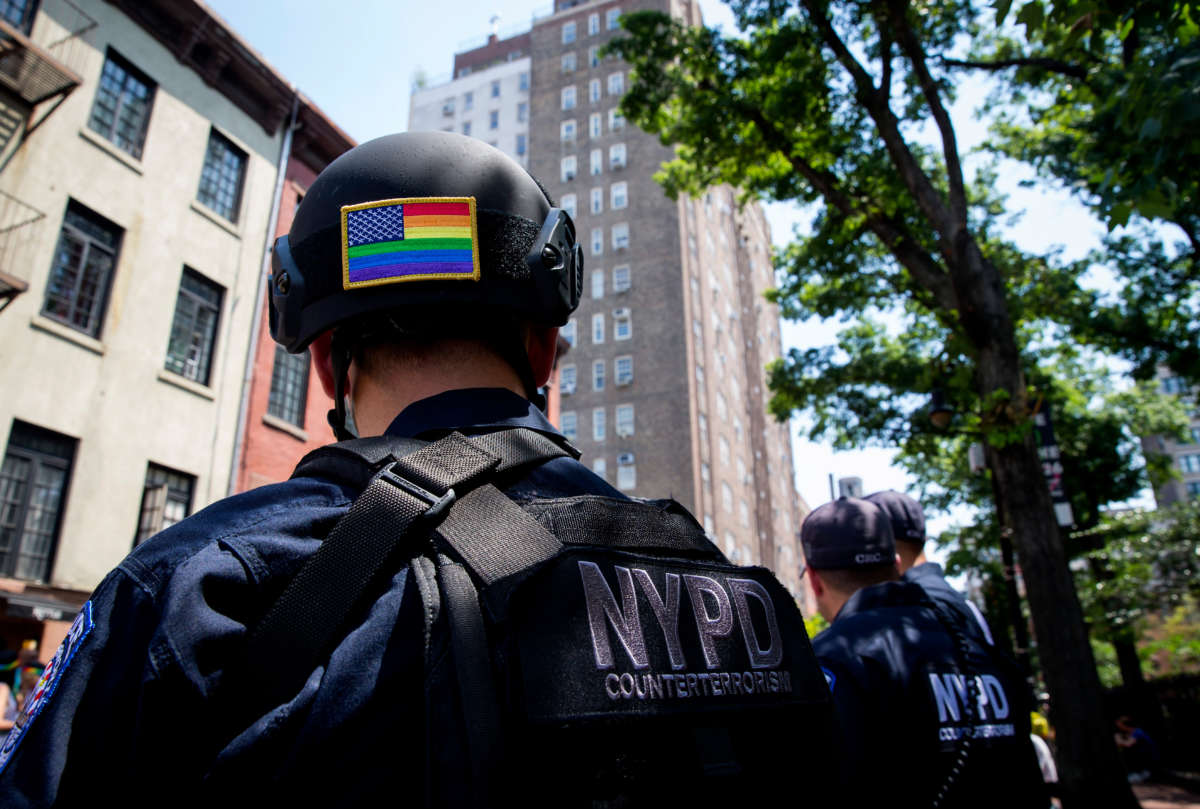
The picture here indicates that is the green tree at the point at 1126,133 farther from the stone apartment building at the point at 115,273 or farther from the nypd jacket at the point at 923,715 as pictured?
the stone apartment building at the point at 115,273

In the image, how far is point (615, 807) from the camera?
3.95 feet

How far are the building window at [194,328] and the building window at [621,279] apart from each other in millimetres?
39128

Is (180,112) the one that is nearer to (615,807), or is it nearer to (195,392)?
(195,392)

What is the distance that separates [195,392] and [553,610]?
15.4m

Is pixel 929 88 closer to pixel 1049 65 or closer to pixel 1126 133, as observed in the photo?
pixel 1049 65

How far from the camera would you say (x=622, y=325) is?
52812 millimetres

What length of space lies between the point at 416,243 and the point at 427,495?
63 cm

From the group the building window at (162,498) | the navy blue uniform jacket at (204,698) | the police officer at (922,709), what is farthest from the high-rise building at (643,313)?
the navy blue uniform jacket at (204,698)

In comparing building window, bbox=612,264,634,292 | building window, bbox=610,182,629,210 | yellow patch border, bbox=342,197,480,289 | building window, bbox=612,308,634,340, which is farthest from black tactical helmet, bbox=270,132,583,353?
building window, bbox=610,182,629,210

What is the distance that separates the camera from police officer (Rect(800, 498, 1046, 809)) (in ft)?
9.68

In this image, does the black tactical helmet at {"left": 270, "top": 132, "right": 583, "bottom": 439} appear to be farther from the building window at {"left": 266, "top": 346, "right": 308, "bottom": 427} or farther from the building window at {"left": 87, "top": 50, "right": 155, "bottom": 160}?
the building window at {"left": 266, "top": 346, "right": 308, "bottom": 427}

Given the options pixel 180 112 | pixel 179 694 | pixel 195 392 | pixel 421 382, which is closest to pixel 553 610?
pixel 179 694

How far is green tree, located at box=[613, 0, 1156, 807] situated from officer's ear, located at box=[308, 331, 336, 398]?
754 cm

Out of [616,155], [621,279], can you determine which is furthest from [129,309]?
[616,155]
